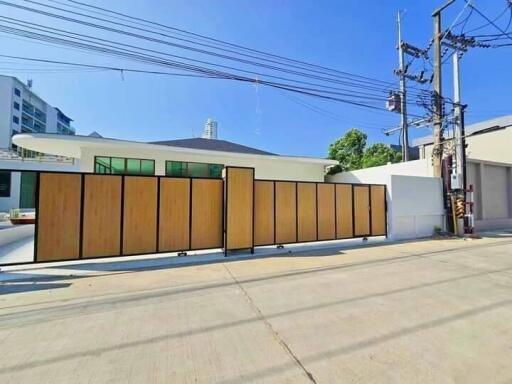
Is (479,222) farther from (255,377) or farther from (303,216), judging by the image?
(255,377)

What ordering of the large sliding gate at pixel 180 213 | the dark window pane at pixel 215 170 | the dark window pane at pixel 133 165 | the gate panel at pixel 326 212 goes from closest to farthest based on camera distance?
the large sliding gate at pixel 180 213 < the gate panel at pixel 326 212 < the dark window pane at pixel 133 165 < the dark window pane at pixel 215 170

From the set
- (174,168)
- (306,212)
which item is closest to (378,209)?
(306,212)

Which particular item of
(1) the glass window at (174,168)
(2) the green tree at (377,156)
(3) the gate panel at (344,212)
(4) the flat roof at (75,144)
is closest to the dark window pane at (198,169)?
(1) the glass window at (174,168)

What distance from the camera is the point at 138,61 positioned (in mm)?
8047

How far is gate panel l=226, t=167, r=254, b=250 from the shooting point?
7922mm

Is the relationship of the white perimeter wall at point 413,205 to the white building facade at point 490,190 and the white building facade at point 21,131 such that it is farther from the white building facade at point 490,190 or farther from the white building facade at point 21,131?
the white building facade at point 21,131

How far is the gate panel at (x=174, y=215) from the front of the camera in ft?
24.5

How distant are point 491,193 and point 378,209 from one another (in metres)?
8.11

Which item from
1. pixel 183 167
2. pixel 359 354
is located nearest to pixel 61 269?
pixel 359 354

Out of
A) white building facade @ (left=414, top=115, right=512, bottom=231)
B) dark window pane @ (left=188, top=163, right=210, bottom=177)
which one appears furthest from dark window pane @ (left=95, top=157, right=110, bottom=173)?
white building facade @ (left=414, top=115, right=512, bottom=231)

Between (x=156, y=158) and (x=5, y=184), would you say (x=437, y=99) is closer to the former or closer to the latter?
(x=156, y=158)

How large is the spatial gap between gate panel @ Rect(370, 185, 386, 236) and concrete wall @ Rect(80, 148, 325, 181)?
5.25 m

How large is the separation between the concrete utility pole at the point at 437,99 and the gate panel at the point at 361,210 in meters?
4.35

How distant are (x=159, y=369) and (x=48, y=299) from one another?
311 cm
